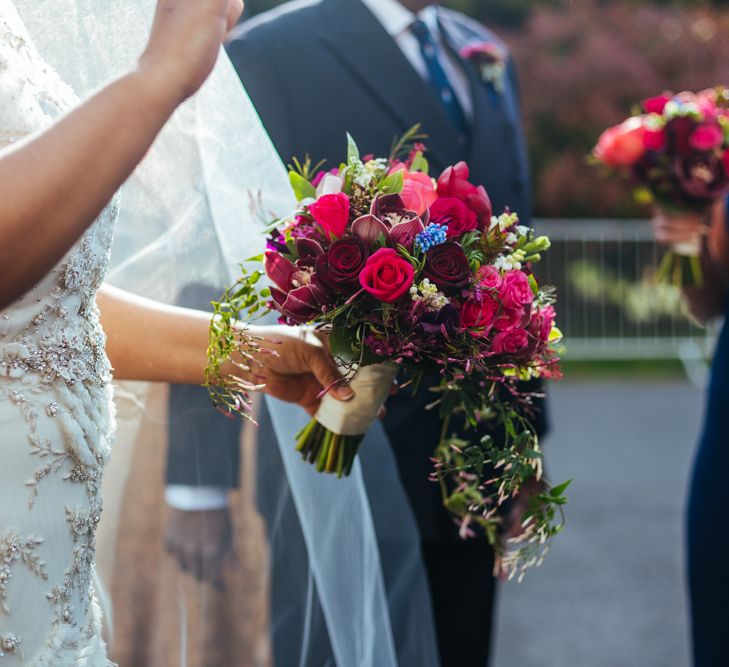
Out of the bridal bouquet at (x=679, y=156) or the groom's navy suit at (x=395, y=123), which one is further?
the bridal bouquet at (x=679, y=156)

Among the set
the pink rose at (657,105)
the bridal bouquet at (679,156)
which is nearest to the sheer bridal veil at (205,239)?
the bridal bouquet at (679,156)

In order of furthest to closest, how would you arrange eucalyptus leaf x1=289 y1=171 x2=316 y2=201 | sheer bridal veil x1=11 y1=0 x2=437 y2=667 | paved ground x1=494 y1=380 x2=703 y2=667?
paved ground x1=494 y1=380 x2=703 y2=667, sheer bridal veil x1=11 y1=0 x2=437 y2=667, eucalyptus leaf x1=289 y1=171 x2=316 y2=201

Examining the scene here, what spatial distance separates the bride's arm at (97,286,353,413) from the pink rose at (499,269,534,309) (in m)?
0.37

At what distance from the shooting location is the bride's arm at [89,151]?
4.03 ft

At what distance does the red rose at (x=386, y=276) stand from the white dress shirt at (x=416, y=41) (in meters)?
1.30

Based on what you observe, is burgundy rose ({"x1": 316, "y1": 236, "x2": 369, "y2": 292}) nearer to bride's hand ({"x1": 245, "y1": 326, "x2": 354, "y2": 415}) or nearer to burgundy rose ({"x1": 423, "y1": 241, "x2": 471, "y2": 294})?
burgundy rose ({"x1": 423, "y1": 241, "x2": 471, "y2": 294})

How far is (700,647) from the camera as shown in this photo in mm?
3162

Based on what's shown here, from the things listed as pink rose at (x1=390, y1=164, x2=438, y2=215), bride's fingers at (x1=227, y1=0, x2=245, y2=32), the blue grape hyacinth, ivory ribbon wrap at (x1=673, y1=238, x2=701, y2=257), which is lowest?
the blue grape hyacinth

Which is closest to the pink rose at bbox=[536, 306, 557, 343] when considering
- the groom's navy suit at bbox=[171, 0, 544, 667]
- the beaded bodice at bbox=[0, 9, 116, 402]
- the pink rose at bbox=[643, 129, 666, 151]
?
the beaded bodice at bbox=[0, 9, 116, 402]

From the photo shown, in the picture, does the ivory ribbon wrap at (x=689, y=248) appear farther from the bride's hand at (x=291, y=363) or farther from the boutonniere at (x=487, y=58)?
the bride's hand at (x=291, y=363)

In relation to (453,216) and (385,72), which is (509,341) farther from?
(385,72)

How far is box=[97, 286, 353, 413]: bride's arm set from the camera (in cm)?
185

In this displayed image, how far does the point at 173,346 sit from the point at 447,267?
57cm

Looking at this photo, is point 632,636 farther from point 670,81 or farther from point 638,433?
point 670,81
